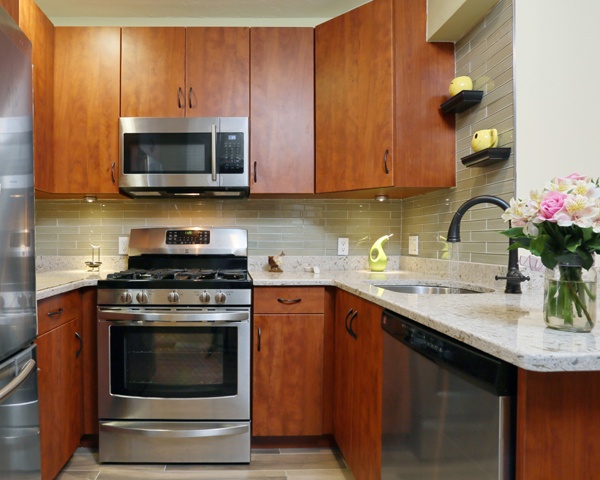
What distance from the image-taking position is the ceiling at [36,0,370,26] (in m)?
A: 2.55

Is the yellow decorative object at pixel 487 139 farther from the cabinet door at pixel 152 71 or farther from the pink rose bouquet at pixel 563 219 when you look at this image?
the cabinet door at pixel 152 71

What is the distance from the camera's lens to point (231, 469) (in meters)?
2.10

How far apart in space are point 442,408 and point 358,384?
30.9 inches

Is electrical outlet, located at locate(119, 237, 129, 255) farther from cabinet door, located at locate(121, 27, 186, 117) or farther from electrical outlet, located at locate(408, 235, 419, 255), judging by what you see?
electrical outlet, located at locate(408, 235, 419, 255)

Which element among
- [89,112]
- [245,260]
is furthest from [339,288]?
[89,112]

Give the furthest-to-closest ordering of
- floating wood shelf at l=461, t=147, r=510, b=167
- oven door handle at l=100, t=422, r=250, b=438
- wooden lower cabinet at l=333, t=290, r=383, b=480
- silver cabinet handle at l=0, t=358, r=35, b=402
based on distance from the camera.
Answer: oven door handle at l=100, t=422, r=250, b=438 → floating wood shelf at l=461, t=147, r=510, b=167 → wooden lower cabinet at l=333, t=290, r=383, b=480 → silver cabinet handle at l=0, t=358, r=35, b=402

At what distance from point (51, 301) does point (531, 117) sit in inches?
83.2

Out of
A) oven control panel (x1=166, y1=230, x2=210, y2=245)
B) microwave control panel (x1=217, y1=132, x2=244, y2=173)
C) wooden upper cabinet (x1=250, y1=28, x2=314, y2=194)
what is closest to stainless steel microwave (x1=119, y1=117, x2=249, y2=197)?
microwave control panel (x1=217, y1=132, x2=244, y2=173)

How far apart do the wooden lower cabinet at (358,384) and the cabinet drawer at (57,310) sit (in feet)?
4.23

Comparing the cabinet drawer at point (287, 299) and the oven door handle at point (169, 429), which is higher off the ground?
the cabinet drawer at point (287, 299)

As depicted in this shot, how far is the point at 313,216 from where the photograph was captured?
9.21 ft

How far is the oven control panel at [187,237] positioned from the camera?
2.66 meters

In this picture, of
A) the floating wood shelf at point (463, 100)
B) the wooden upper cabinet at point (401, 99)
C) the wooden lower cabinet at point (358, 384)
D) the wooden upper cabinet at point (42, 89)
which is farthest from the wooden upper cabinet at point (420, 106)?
the wooden upper cabinet at point (42, 89)

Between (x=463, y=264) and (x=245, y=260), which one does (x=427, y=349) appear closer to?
(x=463, y=264)
